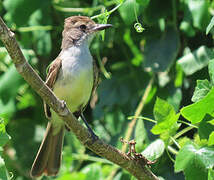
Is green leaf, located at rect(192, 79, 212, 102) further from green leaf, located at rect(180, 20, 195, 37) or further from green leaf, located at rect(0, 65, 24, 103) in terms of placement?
green leaf, located at rect(0, 65, 24, 103)

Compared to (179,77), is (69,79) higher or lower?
higher

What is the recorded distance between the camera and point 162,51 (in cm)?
372

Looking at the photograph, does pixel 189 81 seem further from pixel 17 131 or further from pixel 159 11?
pixel 17 131

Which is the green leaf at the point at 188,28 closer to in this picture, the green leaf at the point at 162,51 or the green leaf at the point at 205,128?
the green leaf at the point at 162,51

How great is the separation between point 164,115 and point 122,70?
4.59 ft

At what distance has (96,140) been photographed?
2.87m

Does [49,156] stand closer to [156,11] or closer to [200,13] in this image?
[156,11]

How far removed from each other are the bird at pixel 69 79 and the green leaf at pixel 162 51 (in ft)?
1.43

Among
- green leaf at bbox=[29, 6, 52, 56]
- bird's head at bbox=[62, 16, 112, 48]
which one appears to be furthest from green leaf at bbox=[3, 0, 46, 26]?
bird's head at bbox=[62, 16, 112, 48]

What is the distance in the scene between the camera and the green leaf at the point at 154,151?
2.81 meters

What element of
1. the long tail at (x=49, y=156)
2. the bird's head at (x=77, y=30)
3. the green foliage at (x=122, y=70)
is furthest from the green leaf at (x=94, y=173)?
the bird's head at (x=77, y=30)

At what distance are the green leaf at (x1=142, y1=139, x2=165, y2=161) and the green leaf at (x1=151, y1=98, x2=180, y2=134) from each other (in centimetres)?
18

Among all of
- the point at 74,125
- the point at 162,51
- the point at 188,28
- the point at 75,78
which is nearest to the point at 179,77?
the point at 162,51

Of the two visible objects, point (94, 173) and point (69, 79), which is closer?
point (94, 173)
